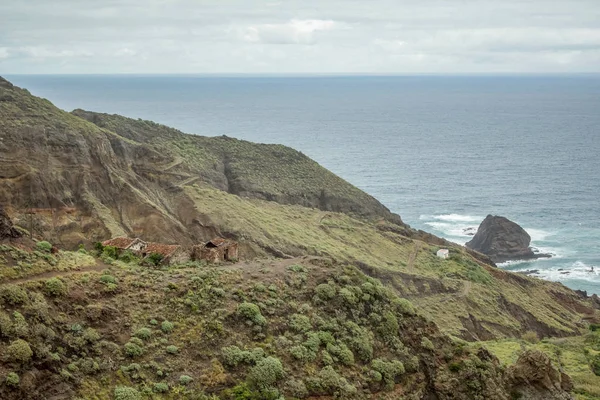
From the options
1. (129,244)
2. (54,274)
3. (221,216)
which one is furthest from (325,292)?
(221,216)

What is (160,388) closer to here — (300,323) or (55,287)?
(55,287)

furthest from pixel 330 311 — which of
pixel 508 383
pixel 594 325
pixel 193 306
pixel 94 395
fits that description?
pixel 594 325

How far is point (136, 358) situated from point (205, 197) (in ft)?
155

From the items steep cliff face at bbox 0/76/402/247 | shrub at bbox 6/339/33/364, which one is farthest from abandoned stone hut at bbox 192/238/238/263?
steep cliff face at bbox 0/76/402/247

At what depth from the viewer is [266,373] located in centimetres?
2848

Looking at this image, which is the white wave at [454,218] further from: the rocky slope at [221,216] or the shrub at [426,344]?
the shrub at [426,344]

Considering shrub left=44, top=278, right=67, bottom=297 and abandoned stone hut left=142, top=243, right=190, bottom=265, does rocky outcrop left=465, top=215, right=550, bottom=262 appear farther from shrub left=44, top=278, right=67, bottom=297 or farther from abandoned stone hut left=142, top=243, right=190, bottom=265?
shrub left=44, top=278, right=67, bottom=297

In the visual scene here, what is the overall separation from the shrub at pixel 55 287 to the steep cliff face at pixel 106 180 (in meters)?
24.3

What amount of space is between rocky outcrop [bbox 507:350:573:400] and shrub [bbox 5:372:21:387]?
2355 cm

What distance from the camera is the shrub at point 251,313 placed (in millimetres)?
31141

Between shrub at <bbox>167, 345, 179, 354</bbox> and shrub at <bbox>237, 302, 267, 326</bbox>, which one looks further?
shrub at <bbox>237, 302, 267, 326</bbox>

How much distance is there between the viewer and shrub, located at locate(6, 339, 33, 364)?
24.7 meters

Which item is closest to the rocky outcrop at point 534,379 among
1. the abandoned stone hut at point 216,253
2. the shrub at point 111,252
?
the abandoned stone hut at point 216,253

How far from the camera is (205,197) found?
2933 inches
